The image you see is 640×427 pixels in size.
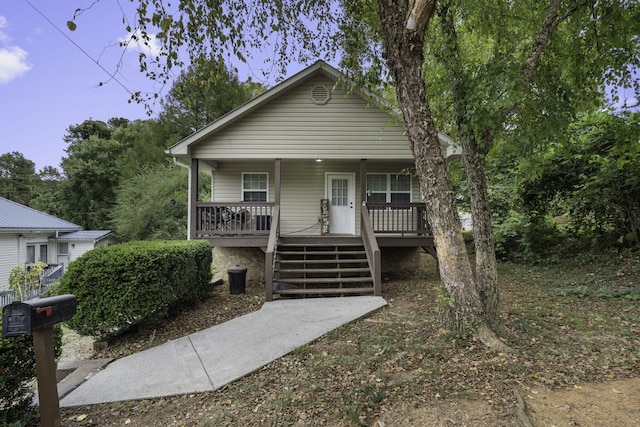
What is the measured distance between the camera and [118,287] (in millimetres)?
4426

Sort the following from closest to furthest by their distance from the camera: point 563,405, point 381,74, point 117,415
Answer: point 563,405, point 117,415, point 381,74

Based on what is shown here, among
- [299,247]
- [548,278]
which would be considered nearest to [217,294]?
[299,247]

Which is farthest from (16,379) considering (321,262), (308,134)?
(308,134)

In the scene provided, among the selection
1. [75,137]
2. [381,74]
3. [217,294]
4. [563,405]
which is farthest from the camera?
[75,137]

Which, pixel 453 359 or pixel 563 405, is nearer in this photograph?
pixel 563 405

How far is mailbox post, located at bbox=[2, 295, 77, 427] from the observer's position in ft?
7.03

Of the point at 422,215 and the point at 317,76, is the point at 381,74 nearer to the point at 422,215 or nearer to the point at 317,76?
the point at 317,76

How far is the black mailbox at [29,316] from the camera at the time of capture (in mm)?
2119

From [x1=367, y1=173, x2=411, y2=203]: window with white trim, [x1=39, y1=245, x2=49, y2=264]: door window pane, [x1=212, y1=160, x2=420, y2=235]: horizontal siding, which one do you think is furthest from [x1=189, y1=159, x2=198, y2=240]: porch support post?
[x1=39, y1=245, x2=49, y2=264]: door window pane

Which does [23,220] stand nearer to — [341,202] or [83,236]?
[83,236]

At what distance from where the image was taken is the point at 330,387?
305 centimetres

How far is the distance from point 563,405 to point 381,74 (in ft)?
19.1

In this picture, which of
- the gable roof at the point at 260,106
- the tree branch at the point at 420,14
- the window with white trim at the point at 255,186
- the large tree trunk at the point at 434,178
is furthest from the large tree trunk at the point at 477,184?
the window with white trim at the point at 255,186

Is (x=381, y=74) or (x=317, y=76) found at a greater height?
(x=317, y=76)
